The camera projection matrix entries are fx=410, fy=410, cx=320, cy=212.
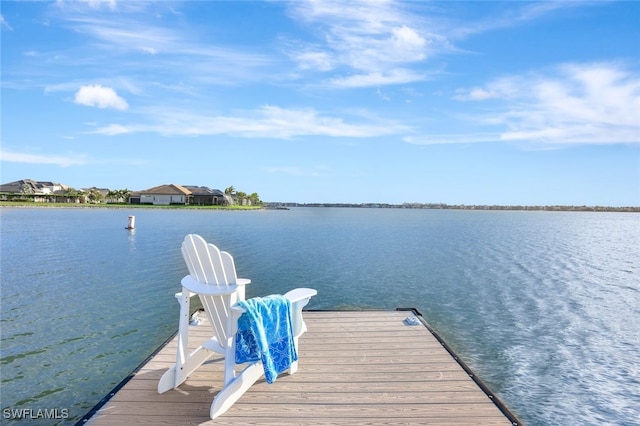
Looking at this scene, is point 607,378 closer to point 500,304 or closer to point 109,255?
point 500,304

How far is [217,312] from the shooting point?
4.18 m

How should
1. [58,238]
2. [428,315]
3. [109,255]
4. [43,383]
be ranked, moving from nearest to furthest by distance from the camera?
[43,383], [428,315], [109,255], [58,238]

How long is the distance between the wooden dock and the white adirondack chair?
0.43 ft

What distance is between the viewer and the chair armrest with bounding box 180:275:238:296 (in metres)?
3.96

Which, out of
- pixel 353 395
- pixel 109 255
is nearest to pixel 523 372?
pixel 353 395

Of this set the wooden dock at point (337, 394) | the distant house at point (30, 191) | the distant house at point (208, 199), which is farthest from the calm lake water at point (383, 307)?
the distant house at point (30, 191)

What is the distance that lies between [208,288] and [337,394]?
5.57ft

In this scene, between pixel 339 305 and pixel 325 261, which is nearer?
pixel 339 305

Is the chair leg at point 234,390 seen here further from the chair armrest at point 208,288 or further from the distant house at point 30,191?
the distant house at point 30,191

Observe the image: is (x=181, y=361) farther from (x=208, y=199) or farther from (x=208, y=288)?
(x=208, y=199)

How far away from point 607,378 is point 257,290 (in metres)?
8.96

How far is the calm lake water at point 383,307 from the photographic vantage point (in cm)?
586

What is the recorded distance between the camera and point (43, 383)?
5.86 m

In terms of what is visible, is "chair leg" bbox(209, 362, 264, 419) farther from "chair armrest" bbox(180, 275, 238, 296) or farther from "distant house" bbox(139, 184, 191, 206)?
"distant house" bbox(139, 184, 191, 206)
